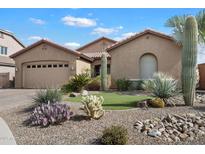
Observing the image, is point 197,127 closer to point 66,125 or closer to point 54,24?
point 66,125

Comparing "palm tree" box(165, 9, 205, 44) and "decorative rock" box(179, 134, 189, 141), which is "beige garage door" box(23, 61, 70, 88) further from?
"decorative rock" box(179, 134, 189, 141)

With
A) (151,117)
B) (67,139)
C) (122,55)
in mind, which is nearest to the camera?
(67,139)

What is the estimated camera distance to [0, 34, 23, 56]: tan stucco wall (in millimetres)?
37794

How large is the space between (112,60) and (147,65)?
3.17m

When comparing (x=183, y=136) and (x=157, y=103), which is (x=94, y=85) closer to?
(x=157, y=103)

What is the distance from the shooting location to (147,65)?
25.7 meters

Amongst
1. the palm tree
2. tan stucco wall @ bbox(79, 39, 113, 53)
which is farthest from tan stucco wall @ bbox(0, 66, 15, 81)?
the palm tree

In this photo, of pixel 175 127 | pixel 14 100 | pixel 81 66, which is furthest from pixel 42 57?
pixel 175 127

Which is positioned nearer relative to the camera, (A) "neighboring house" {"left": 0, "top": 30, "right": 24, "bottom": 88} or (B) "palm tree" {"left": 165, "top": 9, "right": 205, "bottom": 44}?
(B) "palm tree" {"left": 165, "top": 9, "right": 205, "bottom": 44}

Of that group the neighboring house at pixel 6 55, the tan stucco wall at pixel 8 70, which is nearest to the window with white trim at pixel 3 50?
the neighboring house at pixel 6 55

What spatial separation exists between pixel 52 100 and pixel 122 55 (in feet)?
47.8

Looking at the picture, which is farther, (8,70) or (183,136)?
(8,70)
